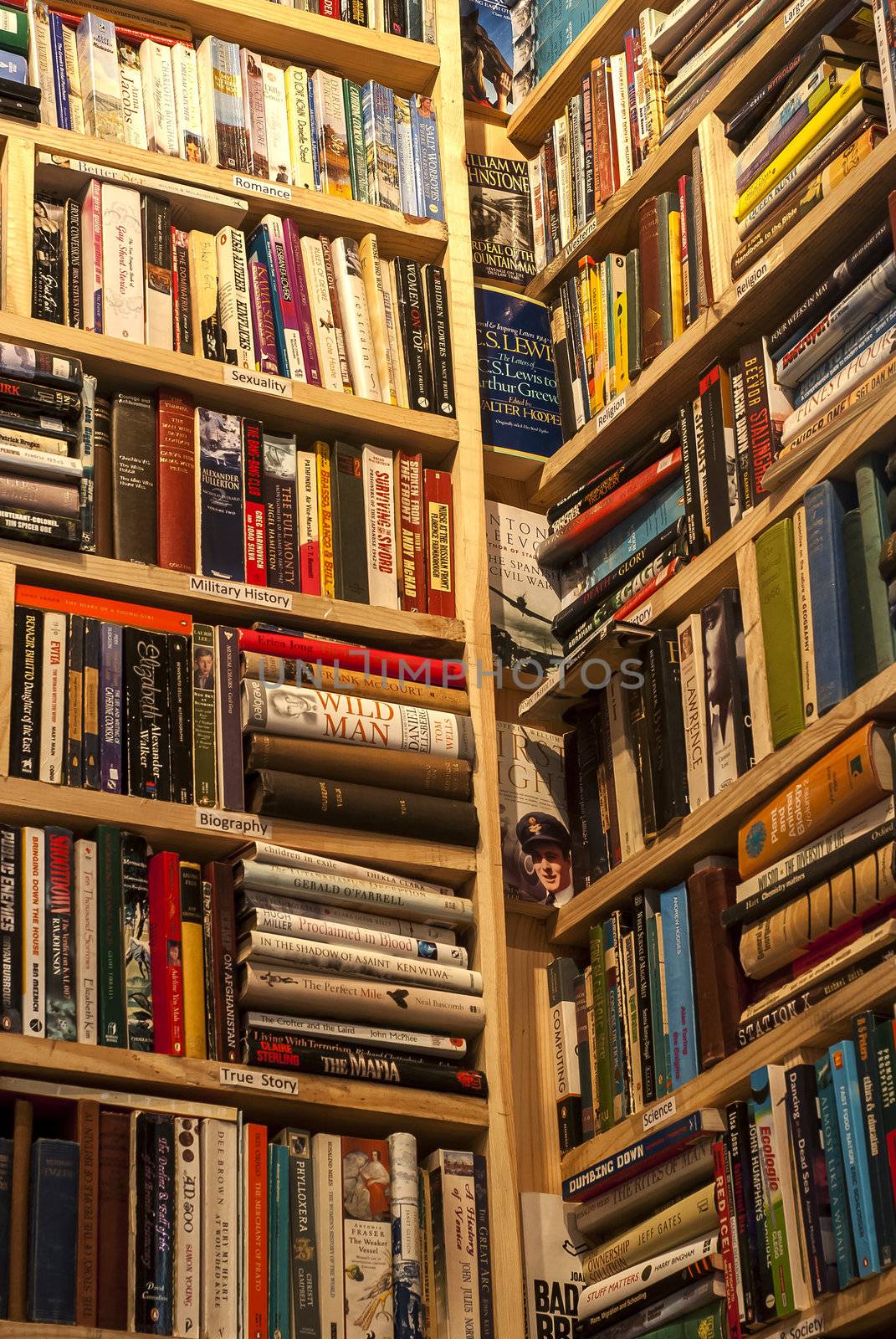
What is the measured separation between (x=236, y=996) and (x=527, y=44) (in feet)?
6.72

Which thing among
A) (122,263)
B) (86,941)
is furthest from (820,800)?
(122,263)

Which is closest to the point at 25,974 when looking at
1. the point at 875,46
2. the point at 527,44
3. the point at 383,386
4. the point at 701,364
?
the point at 383,386

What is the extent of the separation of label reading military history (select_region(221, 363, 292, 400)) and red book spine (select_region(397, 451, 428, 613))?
0.23m

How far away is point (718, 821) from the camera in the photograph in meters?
2.60

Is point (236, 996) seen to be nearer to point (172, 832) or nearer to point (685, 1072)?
point (172, 832)

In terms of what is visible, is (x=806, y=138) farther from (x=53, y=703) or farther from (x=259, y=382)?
(x=53, y=703)

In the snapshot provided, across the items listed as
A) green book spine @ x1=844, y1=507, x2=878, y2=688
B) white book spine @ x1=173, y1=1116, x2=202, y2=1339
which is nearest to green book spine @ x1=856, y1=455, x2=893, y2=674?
green book spine @ x1=844, y1=507, x2=878, y2=688

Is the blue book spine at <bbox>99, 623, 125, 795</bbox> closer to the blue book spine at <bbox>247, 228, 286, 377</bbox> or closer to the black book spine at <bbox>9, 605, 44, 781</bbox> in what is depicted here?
the black book spine at <bbox>9, 605, 44, 781</bbox>

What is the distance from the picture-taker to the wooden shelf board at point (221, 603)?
263 centimetres

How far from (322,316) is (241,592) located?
0.54 metres

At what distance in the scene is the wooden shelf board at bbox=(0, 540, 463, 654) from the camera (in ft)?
8.63

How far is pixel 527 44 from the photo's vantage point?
3.69 metres

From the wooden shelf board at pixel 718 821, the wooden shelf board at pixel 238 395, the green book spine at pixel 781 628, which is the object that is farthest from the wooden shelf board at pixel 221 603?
the green book spine at pixel 781 628

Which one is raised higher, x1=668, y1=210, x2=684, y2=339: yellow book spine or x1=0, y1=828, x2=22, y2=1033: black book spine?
x1=668, y1=210, x2=684, y2=339: yellow book spine
